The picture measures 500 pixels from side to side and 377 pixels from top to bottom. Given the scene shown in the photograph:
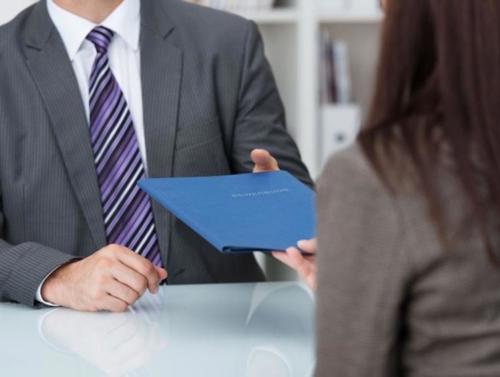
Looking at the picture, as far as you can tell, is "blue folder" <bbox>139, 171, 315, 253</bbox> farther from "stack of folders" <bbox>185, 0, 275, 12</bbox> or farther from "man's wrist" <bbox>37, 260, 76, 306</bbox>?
"stack of folders" <bbox>185, 0, 275, 12</bbox>

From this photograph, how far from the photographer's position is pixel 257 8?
317 cm

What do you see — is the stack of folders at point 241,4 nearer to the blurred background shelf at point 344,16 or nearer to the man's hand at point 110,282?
the blurred background shelf at point 344,16

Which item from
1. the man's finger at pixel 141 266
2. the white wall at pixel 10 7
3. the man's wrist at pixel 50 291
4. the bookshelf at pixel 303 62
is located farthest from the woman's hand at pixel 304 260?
the bookshelf at pixel 303 62

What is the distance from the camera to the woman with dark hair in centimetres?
82

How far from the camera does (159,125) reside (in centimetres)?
183

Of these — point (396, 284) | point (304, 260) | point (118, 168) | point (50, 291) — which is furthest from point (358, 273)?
point (118, 168)

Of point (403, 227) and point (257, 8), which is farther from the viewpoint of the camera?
point (257, 8)

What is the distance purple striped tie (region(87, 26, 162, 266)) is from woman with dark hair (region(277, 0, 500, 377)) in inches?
36.9

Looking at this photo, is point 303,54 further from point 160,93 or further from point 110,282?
point 110,282

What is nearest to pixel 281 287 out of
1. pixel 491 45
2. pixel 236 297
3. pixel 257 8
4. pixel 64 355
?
pixel 236 297

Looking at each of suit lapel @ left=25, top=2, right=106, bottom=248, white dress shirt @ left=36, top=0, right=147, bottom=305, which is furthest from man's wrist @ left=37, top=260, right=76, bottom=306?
white dress shirt @ left=36, top=0, right=147, bottom=305

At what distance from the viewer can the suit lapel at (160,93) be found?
182cm

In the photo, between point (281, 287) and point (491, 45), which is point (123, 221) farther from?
point (491, 45)

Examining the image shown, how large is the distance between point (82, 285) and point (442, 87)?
83 centimetres
